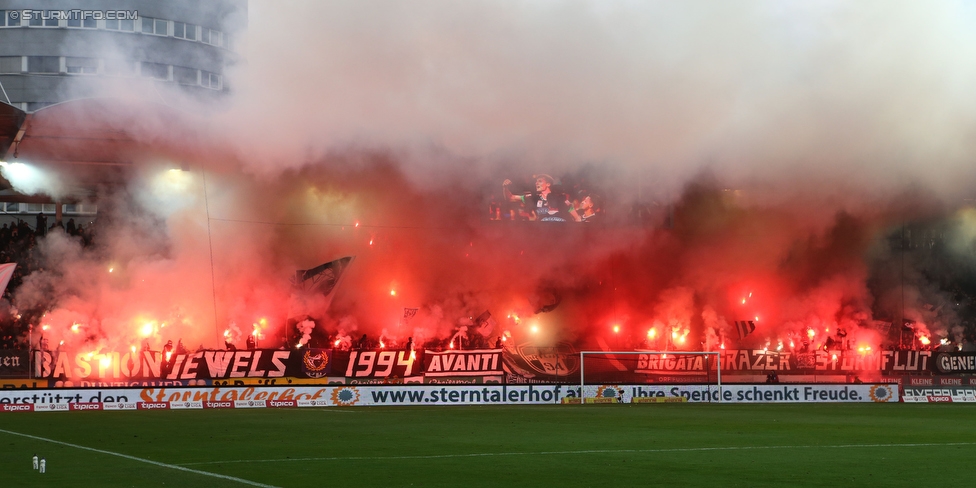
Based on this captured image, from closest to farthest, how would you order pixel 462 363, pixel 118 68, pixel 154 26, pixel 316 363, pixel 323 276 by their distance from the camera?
pixel 118 68, pixel 154 26, pixel 316 363, pixel 462 363, pixel 323 276

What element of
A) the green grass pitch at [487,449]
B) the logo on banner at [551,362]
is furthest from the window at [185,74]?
the logo on banner at [551,362]

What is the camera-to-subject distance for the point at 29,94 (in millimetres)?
52281

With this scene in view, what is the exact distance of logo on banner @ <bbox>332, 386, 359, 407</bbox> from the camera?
30828 mm

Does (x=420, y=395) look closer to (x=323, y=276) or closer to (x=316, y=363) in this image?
(x=316, y=363)

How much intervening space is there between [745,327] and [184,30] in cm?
3367

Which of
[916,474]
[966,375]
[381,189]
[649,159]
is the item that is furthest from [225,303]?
[916,474]

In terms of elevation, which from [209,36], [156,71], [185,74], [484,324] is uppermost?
[156,71]

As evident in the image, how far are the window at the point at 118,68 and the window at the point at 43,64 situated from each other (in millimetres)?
22969

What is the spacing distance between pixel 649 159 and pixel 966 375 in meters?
23.7

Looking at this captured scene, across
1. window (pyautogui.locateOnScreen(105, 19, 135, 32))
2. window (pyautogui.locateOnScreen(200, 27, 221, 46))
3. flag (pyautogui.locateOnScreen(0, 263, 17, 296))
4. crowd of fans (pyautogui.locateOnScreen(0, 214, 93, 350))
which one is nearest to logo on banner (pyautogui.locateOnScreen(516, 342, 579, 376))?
window (pyautogui.locateOnScreen(200, 27, 221, 46))

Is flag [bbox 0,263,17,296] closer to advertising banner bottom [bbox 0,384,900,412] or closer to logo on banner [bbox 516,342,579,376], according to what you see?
advertising banner bottom [bbox 0,384,900,412]

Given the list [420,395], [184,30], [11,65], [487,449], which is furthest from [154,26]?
[487,449]

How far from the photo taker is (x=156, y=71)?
40500mm

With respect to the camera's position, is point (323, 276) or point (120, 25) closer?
point (323, 276)
